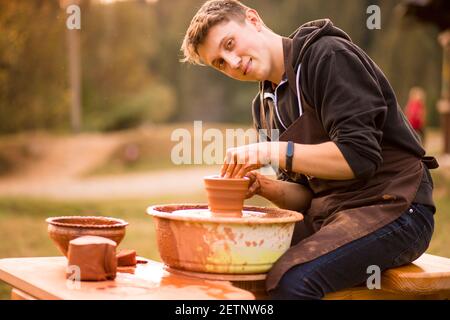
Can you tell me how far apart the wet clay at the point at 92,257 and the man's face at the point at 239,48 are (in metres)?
0.84

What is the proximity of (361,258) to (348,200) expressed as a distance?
0.28 metres

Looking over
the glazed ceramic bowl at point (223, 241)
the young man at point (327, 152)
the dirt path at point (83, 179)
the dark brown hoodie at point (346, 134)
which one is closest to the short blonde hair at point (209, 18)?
the young man at point (327, 152)

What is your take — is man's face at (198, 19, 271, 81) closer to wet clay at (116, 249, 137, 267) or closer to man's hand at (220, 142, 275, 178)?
man's hand at (220, 142, 275, 178)

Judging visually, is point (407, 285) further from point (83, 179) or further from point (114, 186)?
point (83, 179)

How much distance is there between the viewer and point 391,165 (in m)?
2.60

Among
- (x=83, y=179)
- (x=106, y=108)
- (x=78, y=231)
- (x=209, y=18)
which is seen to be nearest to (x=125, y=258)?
(x=78, y=231)

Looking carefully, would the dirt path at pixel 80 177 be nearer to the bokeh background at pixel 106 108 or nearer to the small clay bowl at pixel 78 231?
the bokeh background at pixel 106 108

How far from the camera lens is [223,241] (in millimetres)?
2338

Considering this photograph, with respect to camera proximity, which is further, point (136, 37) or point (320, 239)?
point (136, 37)

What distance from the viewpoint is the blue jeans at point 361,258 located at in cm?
235

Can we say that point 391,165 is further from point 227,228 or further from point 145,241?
point 145,241

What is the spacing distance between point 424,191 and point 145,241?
16.0ft
